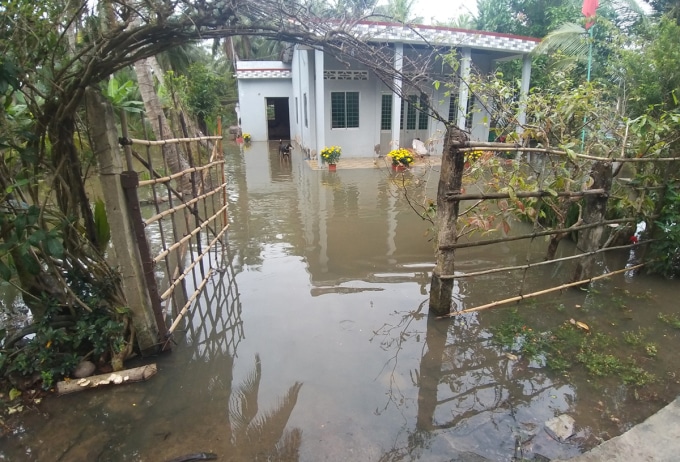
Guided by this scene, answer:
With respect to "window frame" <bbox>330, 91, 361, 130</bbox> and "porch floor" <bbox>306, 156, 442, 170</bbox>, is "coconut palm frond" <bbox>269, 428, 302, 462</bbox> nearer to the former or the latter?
"porch floor" <bbox>306, 156, 442, 170</bbox>

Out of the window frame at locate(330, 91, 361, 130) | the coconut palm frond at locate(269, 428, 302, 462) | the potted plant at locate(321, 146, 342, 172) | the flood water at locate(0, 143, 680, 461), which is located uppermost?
the window frame at locate(330, 91, 361, 130)

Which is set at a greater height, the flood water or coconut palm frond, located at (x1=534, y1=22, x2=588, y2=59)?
coconut palm frond, located at (x1=534, y1=22, x2=588, y2=59)

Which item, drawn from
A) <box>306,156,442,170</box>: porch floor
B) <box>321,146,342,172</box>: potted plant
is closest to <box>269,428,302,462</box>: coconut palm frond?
<box>321,146,342,172</box>: potted plant

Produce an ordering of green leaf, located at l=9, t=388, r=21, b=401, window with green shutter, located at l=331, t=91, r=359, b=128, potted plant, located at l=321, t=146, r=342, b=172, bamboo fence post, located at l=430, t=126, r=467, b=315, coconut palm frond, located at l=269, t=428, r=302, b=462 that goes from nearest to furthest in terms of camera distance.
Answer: coconut palm frond, located at l=269, t=428, r=302, b=462, green leaf, located at l=9, t=388, r=21, b=401, bamboo fence post, located at l=430, t=126, r=467, b=315, potted plant, located at l=321, t=146, r=342, b=172, window with green shutter, located at l=331, t=91, r=359, b=128

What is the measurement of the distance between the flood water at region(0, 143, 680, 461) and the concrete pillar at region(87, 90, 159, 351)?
1.16ft

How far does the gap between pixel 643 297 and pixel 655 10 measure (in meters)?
14.9

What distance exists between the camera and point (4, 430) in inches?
104

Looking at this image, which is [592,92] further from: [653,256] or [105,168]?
[105,168]

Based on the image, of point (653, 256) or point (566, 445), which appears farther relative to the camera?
point (653, 256)

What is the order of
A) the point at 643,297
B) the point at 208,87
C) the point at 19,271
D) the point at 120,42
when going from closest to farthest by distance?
1. the point at 120,42
2. the point at 19,271
3. the point at 643,297
4. the point at 208,87

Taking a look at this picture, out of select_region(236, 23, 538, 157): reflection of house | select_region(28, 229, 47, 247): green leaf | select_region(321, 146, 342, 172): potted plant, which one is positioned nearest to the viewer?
select_region(28, 229, 47, 247): green leaf

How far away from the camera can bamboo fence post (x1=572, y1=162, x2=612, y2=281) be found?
427cm

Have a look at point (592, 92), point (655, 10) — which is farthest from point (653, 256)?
point (655, 10)

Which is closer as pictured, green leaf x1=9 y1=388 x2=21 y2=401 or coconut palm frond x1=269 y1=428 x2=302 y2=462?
coconut palm frond x1=269 y1=428 x2=302 y2=462
